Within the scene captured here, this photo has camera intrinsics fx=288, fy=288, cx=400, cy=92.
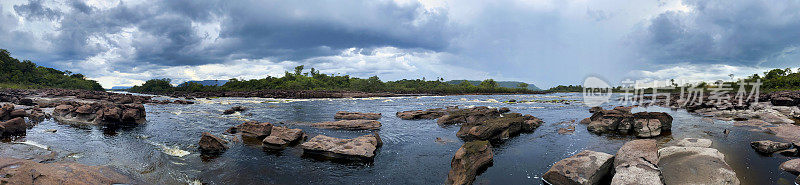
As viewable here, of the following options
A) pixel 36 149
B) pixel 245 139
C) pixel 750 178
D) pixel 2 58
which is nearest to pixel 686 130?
pixel 750 178

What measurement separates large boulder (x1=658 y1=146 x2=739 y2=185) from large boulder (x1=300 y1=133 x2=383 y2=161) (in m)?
8.39

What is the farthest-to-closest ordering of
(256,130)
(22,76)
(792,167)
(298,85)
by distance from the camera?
(298,85) < (22,76) < (256,130) < (792,167)

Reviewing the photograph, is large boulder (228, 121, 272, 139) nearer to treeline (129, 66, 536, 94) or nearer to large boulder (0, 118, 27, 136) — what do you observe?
large boulder (0, 118, 27, 136)

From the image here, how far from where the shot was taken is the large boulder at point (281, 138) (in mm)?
12016

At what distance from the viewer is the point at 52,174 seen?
6.41 meters

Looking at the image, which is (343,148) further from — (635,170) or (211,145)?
(635,170)

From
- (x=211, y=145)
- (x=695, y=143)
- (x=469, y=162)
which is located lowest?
(x=211, y=145)

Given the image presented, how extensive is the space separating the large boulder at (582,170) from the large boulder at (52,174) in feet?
36.4

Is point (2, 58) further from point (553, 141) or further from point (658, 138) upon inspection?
point (658, 138)

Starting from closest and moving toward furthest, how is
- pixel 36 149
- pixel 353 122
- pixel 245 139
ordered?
pixel 36 149 → pixel 245 139 → pixel 353 122

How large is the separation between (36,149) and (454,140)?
54.3 ft

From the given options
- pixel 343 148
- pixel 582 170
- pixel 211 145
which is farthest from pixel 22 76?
pixel 582 170

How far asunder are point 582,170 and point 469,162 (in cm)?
283

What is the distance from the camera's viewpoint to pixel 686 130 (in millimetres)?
15930
